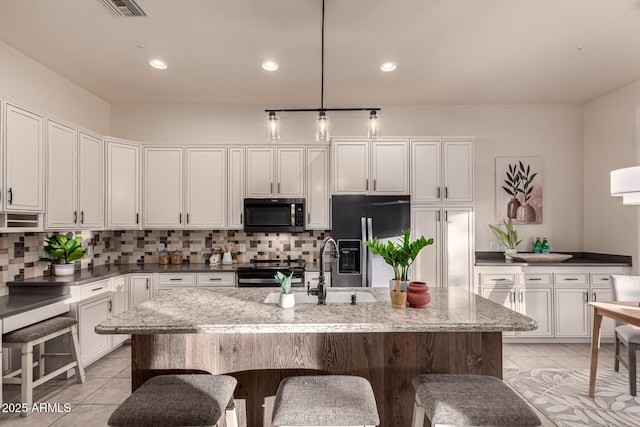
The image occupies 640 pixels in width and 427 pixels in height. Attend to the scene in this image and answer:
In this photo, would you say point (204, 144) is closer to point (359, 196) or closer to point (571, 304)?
point (359, 196)

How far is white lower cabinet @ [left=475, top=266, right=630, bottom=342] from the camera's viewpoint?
405cm

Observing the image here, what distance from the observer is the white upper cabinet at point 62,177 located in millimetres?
3154

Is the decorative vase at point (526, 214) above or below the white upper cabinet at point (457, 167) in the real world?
below

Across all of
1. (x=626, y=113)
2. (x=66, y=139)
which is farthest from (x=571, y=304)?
(x=66, y=139)

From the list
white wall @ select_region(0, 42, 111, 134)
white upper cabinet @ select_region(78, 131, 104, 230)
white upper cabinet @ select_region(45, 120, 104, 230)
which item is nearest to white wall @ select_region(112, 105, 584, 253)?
white wall @ select_region(0, 42, 111, 134)

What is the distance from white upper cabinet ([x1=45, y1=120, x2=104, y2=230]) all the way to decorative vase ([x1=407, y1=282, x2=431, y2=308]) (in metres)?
3.11

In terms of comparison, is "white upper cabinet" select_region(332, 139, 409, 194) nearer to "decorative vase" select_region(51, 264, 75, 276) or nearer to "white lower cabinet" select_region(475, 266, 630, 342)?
"white lower cabinet" select_region(475, 266, 630, 342)

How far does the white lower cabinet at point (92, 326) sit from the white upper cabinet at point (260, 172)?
187cm

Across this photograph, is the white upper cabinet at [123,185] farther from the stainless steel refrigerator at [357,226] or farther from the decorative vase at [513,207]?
the decorative vase at [513,207]

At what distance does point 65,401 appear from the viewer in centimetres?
280

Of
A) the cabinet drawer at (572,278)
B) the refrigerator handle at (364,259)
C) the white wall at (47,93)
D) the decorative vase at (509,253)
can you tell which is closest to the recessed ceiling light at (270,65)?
the refrigerator handle at (364,259)

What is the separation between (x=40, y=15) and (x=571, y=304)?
225 inches

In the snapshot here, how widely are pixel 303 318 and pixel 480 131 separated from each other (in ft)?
13.0

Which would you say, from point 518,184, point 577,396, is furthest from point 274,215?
point 577,396
